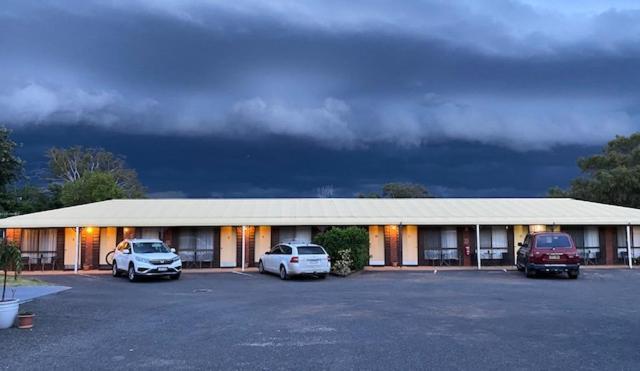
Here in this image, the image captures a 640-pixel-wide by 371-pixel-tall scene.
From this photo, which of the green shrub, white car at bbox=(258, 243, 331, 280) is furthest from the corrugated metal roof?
white car at bbox=(258, 243, 331, 280)

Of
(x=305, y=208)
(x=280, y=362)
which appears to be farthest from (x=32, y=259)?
(x=280, y=362)

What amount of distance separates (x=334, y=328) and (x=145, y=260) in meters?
11.8

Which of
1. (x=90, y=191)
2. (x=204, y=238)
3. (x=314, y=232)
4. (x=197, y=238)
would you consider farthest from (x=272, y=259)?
(x=90, y=191)

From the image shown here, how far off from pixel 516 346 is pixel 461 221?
18012 mm

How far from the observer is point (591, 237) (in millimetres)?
27062

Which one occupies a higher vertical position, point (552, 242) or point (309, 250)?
point (552, 242)

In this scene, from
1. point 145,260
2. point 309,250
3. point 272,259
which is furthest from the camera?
point 272,259

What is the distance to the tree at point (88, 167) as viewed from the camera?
55781mm

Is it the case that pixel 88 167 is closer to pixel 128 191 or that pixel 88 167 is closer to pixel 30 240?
pixel 128 191

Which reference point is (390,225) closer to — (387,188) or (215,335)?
(215,335)

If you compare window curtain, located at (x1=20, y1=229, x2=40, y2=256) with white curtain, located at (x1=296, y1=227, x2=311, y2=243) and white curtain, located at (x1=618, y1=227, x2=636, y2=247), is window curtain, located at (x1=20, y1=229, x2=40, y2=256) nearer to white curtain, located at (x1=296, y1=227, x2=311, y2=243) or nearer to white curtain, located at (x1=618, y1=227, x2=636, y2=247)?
white curtain, located at (x1=296, y1=227, x2=311, y2=243)

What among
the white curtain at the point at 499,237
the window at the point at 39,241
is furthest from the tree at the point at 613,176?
the window at the point at 39,241

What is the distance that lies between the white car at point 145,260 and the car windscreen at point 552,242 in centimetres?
1305

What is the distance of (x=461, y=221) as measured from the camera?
25.4 metres
